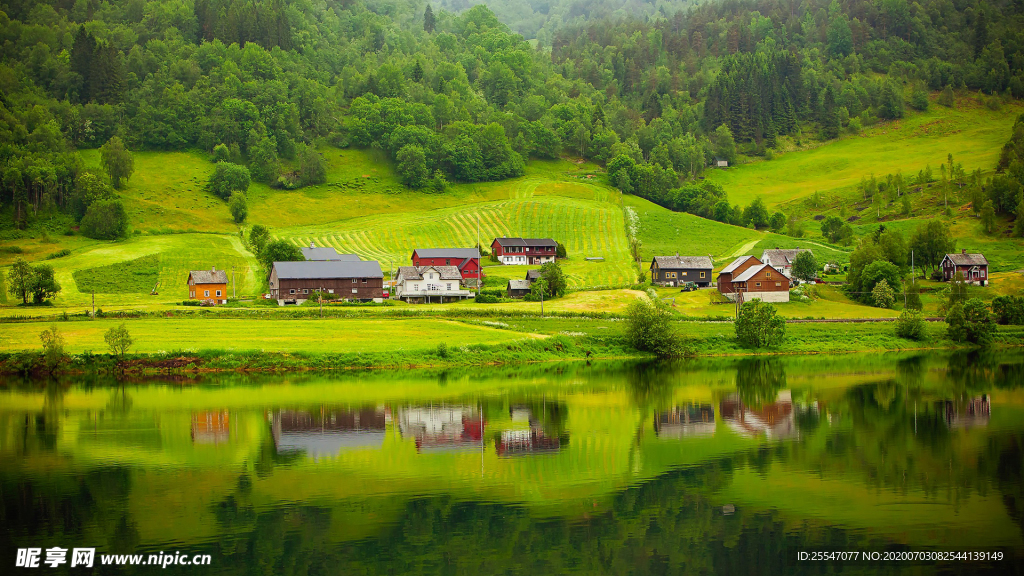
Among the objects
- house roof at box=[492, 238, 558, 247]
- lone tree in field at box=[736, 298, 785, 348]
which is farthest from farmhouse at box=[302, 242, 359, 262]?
lone tree in field at box=[736, 298, 785, 348]

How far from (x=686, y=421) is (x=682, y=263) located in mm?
53801

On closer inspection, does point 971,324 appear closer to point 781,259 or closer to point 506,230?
point 781,259

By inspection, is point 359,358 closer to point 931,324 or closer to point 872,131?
point 931,324

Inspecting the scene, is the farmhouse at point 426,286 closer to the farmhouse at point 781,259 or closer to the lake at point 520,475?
the lake at point 520,475

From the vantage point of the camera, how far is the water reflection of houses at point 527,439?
31.9 meters

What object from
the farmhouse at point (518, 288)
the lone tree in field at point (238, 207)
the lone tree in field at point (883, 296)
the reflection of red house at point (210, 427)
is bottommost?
the reflection of red house at point (210, 427)

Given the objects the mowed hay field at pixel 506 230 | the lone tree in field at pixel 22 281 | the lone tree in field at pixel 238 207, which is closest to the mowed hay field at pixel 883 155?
the mowed hay field at pixel 506 230

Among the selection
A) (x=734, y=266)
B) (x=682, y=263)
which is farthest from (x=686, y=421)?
(x=682, y=263)

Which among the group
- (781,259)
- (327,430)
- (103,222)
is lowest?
(327,430)

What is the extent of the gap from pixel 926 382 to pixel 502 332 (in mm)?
28954

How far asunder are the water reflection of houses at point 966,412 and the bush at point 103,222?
93.0 meters

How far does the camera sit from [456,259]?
9188cm

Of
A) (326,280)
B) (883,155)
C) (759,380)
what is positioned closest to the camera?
(759,380)

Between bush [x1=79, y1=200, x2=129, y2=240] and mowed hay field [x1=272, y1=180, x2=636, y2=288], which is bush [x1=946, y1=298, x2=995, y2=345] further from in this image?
bush [x1=79, y1=200, x2=129, y2=240]
